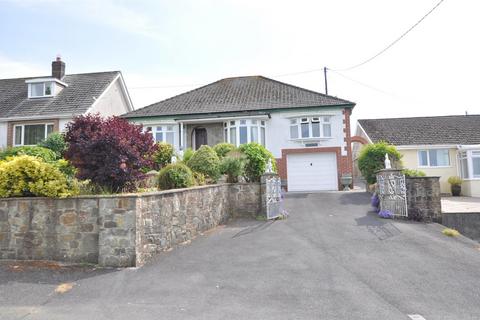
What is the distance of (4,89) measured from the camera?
1014 inches

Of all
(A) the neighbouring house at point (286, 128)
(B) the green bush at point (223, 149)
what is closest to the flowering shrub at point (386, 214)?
(B) the green bush at point (223, 149)

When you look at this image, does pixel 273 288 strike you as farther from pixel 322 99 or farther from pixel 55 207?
pixel 322 99

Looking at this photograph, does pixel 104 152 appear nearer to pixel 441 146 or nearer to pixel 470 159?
pixel 470 159

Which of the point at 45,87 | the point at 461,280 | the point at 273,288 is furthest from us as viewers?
the point at 45,87

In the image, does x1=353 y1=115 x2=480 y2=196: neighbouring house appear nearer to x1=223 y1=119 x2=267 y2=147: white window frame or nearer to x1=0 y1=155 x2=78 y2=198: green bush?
x1=223 y1=119 x2=267 y2=147: white window frame

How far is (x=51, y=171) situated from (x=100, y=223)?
187 centimetres

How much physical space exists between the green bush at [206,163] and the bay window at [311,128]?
9415 mm

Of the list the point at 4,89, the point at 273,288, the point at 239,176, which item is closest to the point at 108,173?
the point at 273,288

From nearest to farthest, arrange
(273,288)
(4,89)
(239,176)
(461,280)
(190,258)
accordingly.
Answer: (273,288), (461,280), (190,258), (239,176), (4,89)

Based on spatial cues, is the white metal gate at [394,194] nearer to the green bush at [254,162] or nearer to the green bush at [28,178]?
the green bush at [254,162]

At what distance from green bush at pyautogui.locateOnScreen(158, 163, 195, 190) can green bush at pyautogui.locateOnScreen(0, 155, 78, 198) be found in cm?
267

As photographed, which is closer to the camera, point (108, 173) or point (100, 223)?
point (100, 223)

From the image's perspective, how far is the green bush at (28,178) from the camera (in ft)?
23.1

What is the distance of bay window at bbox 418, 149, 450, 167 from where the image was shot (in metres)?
22.4
